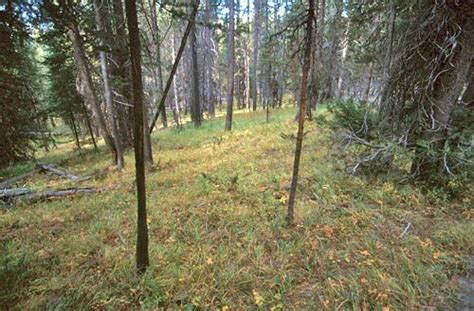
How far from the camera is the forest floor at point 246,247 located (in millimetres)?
3279

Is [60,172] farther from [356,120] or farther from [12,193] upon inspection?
[356,120]

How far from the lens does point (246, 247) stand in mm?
4227

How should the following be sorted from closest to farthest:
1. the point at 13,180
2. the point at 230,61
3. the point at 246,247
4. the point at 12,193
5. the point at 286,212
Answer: the point at 246,247 → the point at 286,212 → the point at 12,193 → the point at 13,180 → the point at 230,61

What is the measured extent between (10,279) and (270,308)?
121 inches

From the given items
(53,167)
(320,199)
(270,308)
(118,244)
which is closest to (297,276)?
(270,308)

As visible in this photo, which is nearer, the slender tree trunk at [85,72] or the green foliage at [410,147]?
the green foliage at [410,147]

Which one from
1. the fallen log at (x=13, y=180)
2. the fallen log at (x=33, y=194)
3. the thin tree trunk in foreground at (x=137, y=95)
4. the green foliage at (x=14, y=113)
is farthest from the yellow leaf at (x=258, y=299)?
the green foliage at (x=14, y=113)

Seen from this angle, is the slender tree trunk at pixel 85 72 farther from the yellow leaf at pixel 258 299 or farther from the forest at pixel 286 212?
the yellow leaf at pixel 258 299

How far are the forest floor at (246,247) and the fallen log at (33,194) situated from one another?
35cm

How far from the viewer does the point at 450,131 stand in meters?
5.48

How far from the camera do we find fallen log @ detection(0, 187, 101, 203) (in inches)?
260

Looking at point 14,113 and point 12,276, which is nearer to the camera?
point 12,276

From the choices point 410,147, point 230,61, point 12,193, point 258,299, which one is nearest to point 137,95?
point 258,299

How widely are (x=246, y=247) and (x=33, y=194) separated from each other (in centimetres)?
565
